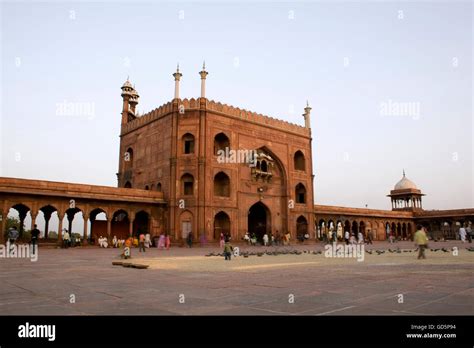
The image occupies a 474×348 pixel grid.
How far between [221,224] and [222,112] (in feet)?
27.2

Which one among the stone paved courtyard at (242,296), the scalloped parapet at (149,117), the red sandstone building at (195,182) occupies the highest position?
the scalloped parapet at (149,117)

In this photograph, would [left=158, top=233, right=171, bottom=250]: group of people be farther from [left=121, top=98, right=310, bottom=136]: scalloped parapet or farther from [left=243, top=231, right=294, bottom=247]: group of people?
[left=121, top=98, right=310, bottom=136]: scalloped parapet

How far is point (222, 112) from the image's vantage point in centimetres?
2919

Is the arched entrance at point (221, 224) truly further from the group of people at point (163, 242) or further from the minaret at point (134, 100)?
the minaret at point (134, 100)

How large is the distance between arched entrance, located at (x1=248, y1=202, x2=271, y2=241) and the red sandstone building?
3.3 inches

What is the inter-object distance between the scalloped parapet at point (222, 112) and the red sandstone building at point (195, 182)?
85 millimetres

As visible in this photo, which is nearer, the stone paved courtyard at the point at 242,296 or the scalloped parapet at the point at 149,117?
the stone paved courtyard at the point at 242,296

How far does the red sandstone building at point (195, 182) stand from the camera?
24.5 meters

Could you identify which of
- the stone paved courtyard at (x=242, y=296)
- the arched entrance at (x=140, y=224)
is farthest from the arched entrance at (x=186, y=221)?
the stone paved courtyard at (x=242, y=296)

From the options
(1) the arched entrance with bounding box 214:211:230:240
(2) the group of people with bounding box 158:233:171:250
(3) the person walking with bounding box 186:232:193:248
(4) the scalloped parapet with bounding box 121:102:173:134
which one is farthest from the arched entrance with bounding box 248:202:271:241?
(4) the scalloped parapet with bounding box 121:102:173:134

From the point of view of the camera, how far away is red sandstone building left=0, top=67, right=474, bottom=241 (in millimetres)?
24516

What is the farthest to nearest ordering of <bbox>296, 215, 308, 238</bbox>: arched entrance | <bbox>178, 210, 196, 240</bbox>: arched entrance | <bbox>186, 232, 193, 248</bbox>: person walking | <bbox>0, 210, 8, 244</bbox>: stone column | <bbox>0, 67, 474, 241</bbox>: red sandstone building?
<bbox>296, 215, 308, 238</bbox>: arched entrance → <bbox>178, 210, 196, 240</bbox>: arched entrance → <bbox>186, 232, 193, 248</bbox>: person walking → <bbox>0, 67, 474, 241</bbox>: red sandstone building → <bbox>0, 210, 8, 244</bbox>: stone column

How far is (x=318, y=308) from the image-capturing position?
151 inches

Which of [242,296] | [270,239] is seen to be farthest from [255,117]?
[242,296]
